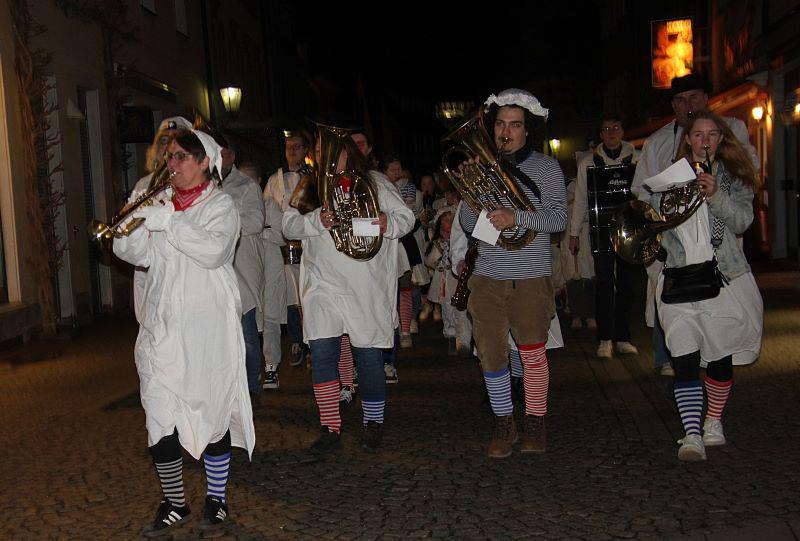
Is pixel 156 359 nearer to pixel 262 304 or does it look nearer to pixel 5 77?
pixel 262 304

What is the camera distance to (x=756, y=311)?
6082mm

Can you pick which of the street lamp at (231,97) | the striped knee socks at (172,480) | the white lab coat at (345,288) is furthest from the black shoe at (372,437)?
the street lamp at (231,97)

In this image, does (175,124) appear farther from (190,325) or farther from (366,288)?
(366,288)

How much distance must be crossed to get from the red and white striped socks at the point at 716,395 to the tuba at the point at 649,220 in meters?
0.80

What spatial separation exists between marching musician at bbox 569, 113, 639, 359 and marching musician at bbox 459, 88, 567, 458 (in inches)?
132

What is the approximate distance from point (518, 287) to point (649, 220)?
2.72 feet

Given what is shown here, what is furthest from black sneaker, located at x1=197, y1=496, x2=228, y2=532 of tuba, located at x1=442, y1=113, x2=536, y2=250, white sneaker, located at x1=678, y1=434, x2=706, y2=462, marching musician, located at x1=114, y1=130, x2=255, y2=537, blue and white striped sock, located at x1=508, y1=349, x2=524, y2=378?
blue and white striped sock, located at x1=508, y1=349, x2=524, y2=378

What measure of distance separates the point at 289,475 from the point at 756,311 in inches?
110

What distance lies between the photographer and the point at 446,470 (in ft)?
19.6

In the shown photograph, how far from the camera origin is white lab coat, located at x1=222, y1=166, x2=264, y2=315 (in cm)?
768

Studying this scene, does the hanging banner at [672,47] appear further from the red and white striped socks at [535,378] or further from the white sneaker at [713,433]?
the red and white striped socks at [535,378]

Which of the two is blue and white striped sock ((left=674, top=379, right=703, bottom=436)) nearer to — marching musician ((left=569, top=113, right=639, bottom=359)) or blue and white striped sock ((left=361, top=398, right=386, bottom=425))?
blue and white striped sock ((left=361, top=398, right=386, bottom=425))

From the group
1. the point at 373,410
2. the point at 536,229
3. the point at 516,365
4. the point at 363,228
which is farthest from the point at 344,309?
the point at 516,365

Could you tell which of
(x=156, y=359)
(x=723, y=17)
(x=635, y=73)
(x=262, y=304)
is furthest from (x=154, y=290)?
(x=635, y=73)
